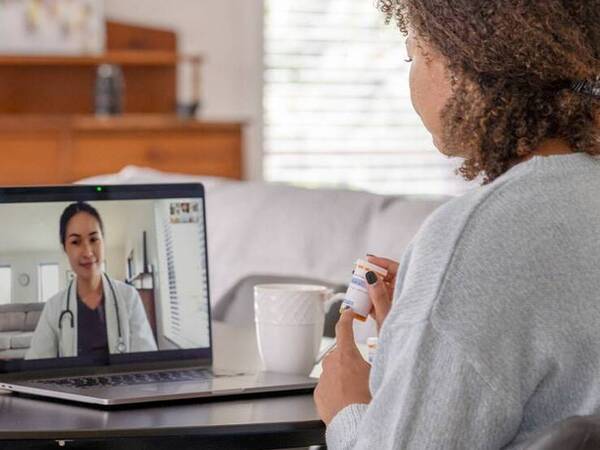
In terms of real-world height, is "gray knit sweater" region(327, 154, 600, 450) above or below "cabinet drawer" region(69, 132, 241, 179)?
above

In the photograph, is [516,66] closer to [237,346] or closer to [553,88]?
[553,88]

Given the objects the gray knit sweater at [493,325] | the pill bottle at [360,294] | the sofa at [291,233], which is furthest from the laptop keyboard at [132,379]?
the sofa at [291,233]

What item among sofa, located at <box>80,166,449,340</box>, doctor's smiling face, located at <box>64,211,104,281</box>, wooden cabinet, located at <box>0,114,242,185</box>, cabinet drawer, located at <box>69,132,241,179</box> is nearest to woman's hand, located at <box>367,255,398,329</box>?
doctor's smiling face, located at <box>64,211,104,281</box>

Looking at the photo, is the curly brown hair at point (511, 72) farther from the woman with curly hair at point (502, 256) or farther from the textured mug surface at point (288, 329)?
the textured mug surface at point (288, 329)

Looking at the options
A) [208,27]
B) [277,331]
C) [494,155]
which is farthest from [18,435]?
[208,27]

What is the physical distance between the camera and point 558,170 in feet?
3.90

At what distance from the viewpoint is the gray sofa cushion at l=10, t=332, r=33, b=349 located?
1524mm

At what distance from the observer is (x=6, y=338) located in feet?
4.99

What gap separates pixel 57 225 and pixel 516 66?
638 mm

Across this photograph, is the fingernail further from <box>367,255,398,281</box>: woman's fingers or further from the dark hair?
the dark hair

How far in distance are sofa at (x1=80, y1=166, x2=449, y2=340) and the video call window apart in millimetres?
1079

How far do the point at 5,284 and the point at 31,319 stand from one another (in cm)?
5

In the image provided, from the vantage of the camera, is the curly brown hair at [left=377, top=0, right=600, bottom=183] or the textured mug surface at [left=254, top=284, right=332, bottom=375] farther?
the textured mug surface at [left=254, top=284, right=332, bottom=375]

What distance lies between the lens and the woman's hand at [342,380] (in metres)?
1.30
